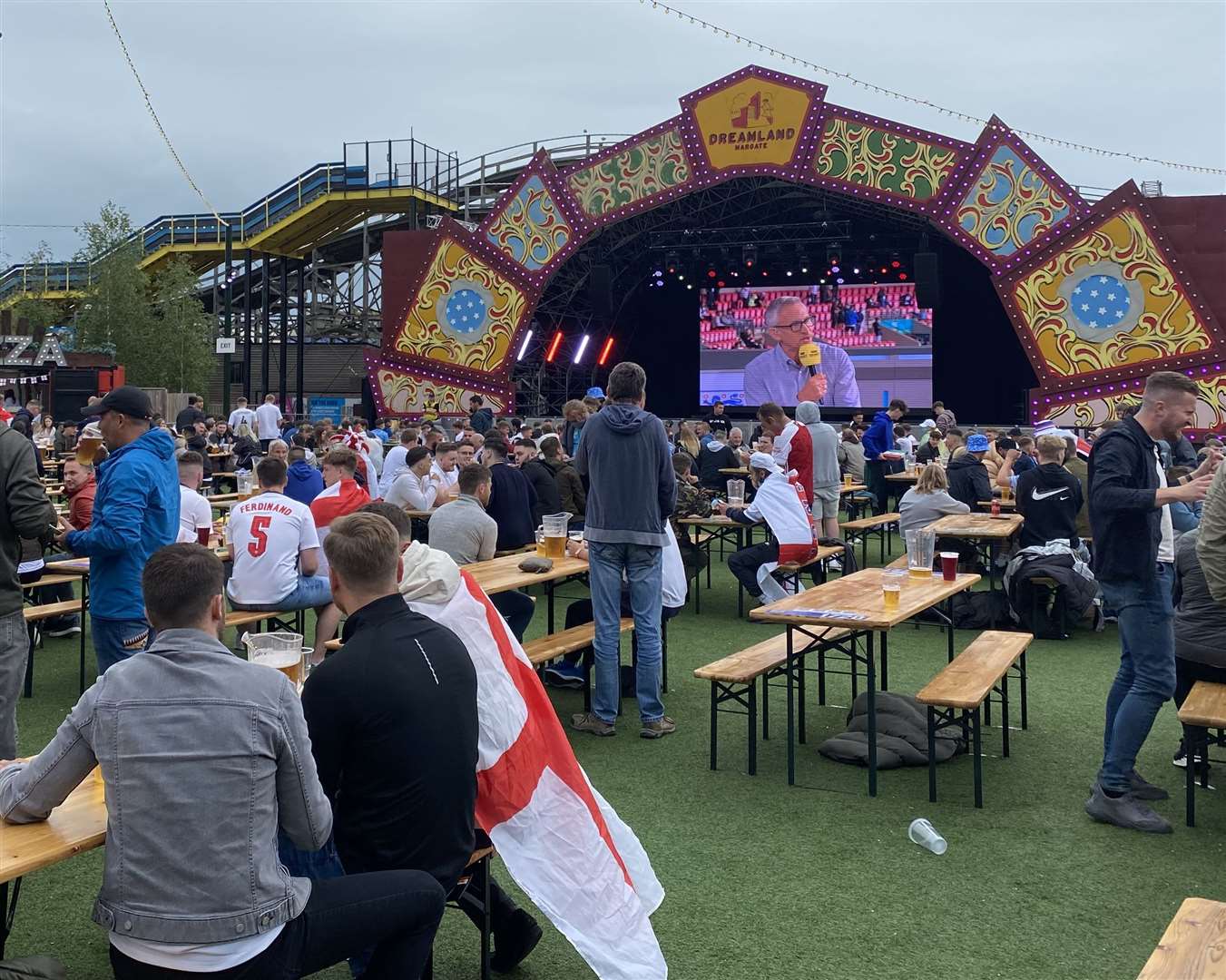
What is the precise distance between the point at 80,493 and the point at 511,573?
10.5 ft

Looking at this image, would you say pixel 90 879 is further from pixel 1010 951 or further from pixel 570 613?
pixel 570 613

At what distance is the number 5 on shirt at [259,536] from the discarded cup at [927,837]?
383 centimetres

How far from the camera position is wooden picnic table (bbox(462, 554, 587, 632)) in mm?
5891

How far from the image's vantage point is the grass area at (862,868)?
3.70 metres

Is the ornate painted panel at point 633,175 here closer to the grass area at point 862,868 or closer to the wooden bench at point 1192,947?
the grass area at point 862,868

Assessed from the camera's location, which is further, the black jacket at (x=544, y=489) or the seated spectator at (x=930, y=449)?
A: the seated spectator at (x=930, y=449)

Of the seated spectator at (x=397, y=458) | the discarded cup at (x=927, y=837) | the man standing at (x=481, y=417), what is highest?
the man standing at (x=481, y=417)

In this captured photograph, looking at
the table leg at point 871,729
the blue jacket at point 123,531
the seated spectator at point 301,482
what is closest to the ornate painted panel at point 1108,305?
the seated spectator at point 301,482

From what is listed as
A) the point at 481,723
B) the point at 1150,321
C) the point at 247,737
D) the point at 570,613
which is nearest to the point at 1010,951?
the point at 481,723

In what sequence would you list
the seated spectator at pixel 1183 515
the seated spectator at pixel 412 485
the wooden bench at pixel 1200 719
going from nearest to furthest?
the wooden bench at pixel 1200 719 → the seated spectator at pixel 1183 515 → the seated spectator at pixel 412 485

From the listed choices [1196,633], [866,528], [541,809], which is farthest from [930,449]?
[541,809]

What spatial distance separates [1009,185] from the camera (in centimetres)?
1717

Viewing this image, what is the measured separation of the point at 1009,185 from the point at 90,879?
640 inches

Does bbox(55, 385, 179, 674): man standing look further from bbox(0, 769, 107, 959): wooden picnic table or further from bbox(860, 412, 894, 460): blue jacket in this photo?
bbox(860, 412, 894, 460): blue jacket
